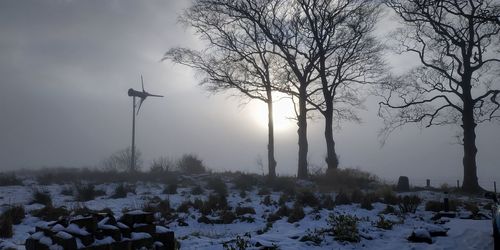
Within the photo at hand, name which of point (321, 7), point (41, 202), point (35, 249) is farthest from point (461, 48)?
point (35, 249)

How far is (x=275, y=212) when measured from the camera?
46.6 ft

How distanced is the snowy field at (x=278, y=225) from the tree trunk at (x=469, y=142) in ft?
26.3

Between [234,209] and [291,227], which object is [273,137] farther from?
[291,227]

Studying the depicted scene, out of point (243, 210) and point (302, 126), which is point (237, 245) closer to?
point (243, 210)

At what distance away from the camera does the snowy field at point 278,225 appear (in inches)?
369

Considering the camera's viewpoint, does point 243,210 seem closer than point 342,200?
Yes

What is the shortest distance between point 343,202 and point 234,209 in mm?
4062

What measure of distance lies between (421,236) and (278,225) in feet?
13.1

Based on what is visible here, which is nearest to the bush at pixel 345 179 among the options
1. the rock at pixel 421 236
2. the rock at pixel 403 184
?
the rock at pixel 403 184

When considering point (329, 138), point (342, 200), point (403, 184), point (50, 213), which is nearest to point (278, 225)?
point (342, 200)

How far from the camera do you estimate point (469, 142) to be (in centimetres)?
2439

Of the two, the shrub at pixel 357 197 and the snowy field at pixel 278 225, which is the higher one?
the shrub at pixel 357 197

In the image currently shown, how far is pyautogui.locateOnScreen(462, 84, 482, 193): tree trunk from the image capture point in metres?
24.0

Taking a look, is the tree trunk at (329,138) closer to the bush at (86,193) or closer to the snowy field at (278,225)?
the snowy field at (278,225)
